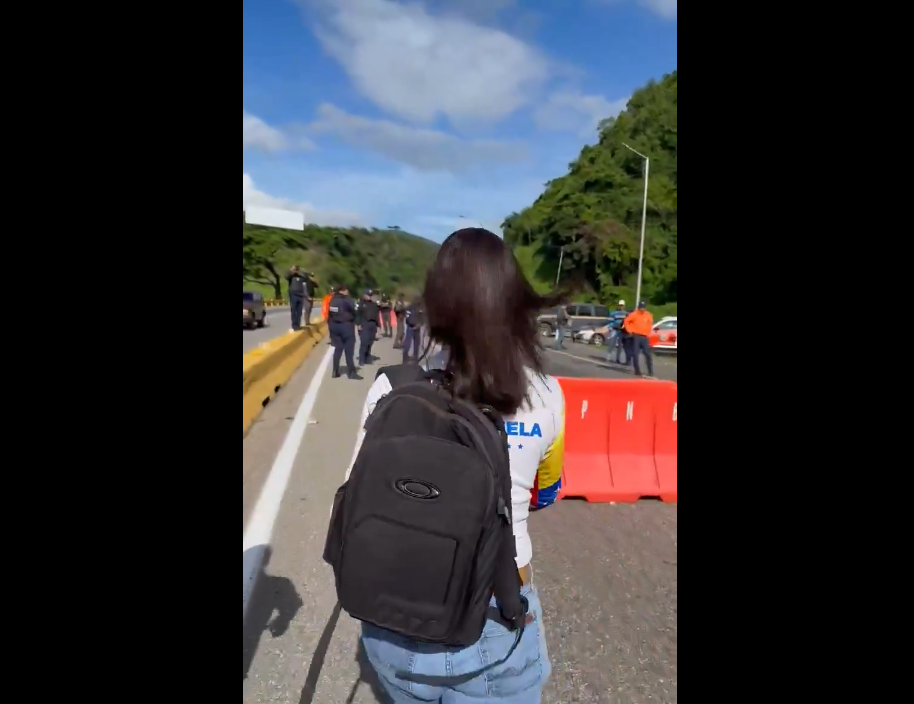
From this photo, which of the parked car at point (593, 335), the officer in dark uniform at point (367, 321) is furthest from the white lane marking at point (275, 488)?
the parked car at point (593, 335)

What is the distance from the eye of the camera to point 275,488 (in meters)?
5.56

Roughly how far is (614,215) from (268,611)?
69.6 m

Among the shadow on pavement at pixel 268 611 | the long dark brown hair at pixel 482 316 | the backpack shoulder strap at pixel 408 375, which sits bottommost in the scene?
the shadow on pavement at pixel 268 611

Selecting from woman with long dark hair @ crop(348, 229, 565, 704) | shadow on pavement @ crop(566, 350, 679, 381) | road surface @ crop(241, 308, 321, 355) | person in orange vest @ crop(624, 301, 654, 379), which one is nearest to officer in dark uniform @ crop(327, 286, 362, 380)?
road surface @ crop(241, 308, 321, 355)

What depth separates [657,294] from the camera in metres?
56.7

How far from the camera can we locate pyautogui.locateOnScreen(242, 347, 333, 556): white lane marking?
4402 mm

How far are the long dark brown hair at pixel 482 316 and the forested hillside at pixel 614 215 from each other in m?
51.5

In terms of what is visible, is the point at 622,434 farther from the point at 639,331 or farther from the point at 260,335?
the point at 260,335

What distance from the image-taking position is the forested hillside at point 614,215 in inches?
2360

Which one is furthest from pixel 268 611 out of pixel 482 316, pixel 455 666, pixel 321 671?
pixel 482 316

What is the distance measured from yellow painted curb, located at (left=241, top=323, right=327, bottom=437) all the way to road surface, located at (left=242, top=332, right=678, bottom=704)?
9.39ft

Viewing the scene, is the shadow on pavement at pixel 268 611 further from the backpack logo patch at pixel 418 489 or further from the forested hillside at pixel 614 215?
the forested hillside at pixel 614 215
